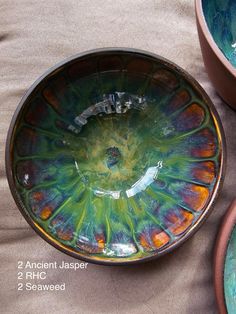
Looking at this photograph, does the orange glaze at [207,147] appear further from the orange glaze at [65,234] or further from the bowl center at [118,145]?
the orange glaze at [65,234]

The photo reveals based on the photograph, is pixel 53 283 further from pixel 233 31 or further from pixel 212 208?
pixel 233 31

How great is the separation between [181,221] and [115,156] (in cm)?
15

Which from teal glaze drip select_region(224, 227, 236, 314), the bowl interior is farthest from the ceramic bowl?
the bowl interior

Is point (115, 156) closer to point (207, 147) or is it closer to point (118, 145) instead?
point (118, 145)

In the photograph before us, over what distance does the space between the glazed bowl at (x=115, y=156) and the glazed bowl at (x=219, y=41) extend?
4 centimetres

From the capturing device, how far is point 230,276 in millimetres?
818

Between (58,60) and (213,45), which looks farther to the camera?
(58,60)

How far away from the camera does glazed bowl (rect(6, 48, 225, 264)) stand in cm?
81

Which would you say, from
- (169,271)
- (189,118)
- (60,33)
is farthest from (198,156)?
(60,33)

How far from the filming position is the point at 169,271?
2.85 feet

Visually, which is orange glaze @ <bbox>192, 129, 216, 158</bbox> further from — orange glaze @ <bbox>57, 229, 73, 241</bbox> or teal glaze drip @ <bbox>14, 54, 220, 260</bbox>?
orange glaze @ <bbox>57, 229, 73, 241</bbox>

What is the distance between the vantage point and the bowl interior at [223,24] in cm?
86

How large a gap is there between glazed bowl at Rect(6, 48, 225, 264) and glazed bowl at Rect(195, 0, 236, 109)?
0.04m

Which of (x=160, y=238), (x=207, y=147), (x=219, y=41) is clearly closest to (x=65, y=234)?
(x=160, y=238)
